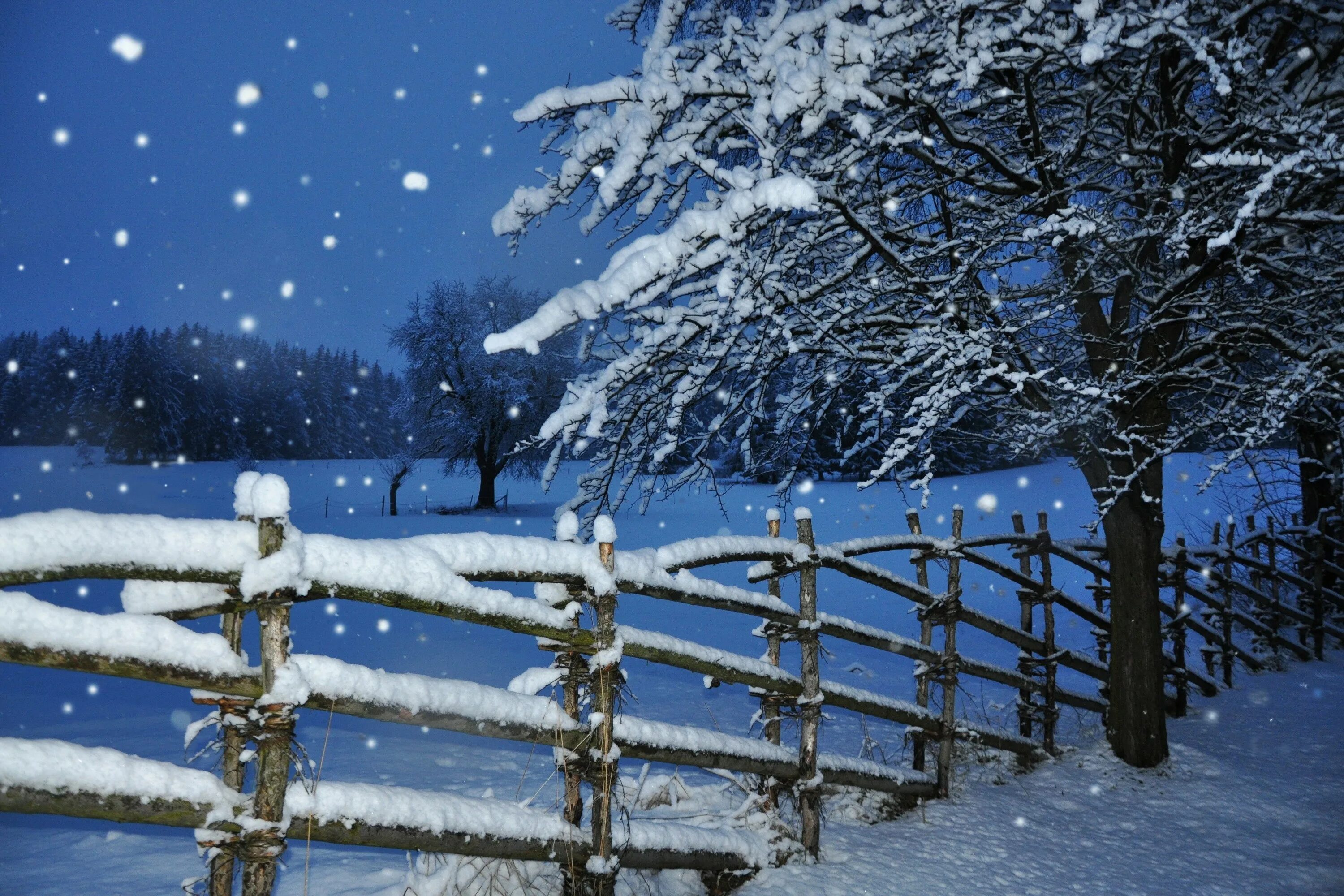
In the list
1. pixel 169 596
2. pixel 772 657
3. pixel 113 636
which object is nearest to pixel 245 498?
pixel 169 596

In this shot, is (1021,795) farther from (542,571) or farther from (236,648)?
(236,648)

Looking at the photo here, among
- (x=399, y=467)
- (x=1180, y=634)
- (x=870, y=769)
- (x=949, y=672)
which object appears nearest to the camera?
(x=870, y=769)

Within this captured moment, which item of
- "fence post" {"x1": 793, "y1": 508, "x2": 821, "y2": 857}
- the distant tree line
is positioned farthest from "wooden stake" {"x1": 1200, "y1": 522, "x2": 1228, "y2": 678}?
the distant tree line

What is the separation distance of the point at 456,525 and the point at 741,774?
21967mm

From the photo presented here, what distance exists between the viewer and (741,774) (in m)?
4.84

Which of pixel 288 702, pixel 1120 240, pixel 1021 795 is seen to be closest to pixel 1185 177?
pixel 1120 240

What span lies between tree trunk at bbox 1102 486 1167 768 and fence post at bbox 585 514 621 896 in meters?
4.80

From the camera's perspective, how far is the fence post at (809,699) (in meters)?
4.13

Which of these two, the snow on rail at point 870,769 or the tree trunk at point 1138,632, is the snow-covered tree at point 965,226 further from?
the snow on rail at point 870,769

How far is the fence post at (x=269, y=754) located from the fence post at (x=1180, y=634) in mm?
8523

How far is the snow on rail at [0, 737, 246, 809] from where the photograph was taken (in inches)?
68.4

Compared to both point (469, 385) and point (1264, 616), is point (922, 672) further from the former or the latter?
point (469, 385)

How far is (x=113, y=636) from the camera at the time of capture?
189 cm

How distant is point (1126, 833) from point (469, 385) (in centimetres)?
2821
